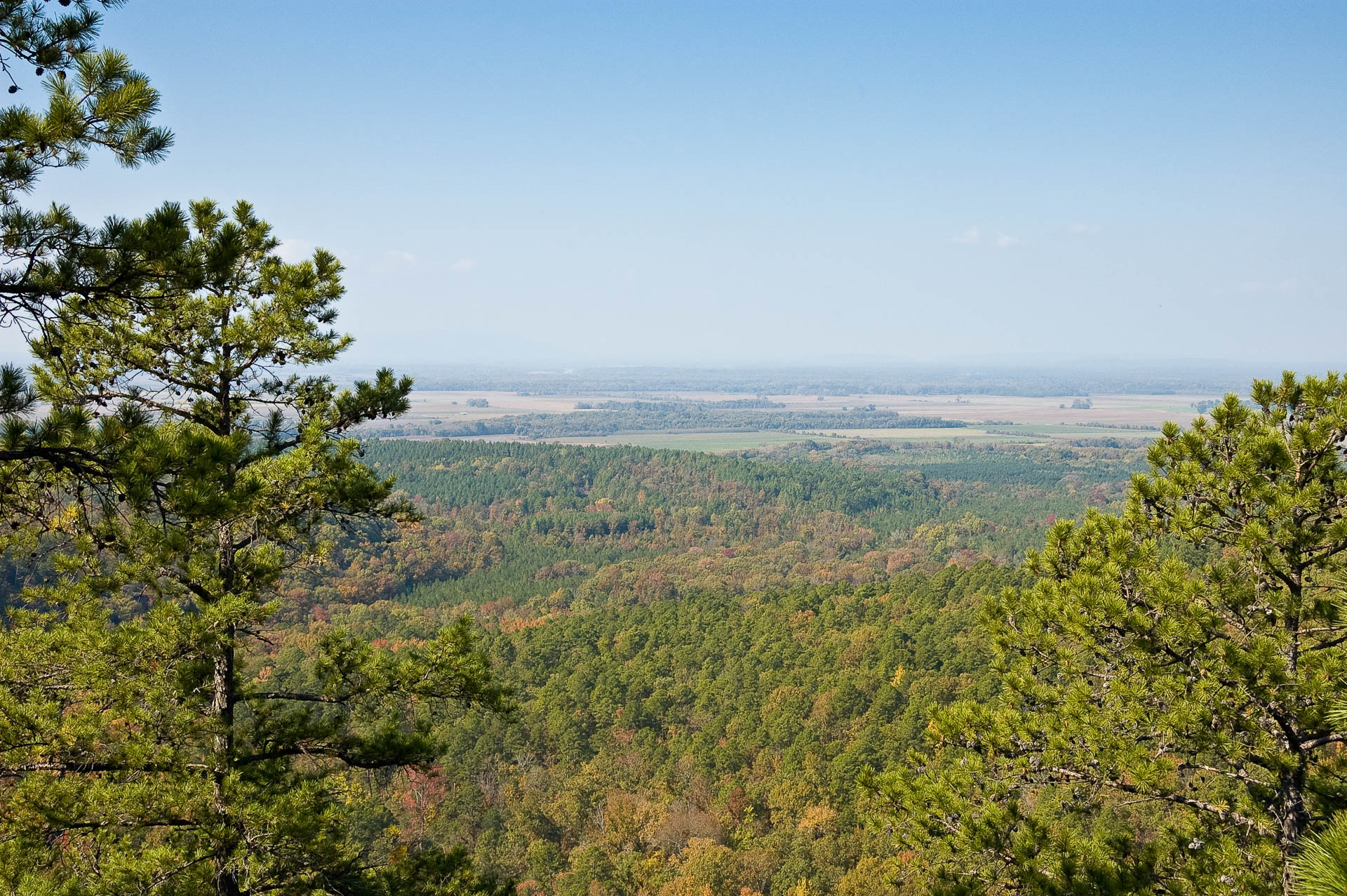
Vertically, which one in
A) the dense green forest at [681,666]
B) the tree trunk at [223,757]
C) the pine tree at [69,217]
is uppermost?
the pine tree at [69,217]

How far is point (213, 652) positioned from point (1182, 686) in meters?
8.14

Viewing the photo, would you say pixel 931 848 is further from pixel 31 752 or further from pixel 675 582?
pixel 675 582

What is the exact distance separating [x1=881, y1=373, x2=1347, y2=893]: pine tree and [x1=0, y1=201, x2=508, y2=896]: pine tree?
5112 mm

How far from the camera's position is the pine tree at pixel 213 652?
6395mm

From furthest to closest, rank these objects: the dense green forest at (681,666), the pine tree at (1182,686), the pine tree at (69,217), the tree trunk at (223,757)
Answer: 1. the dense green forest at (681,666)
2. the tree trunk at (223,757)
3. the pine tree at (1182,686)
4. the pine tree at (69,217)

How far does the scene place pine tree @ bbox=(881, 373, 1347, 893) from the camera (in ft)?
21.9

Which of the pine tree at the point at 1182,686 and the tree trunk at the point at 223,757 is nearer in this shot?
the pine tree at the point at 1182,686

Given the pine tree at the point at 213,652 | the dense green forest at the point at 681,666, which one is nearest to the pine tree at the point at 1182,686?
the dense green forest at the point at 681,666

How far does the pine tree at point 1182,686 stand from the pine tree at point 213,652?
201 inches

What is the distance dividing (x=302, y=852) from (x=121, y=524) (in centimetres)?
351

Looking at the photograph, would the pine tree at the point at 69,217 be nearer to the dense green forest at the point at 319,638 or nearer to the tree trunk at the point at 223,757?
the dense green forest at the point at 319,638

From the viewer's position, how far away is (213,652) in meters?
7.08

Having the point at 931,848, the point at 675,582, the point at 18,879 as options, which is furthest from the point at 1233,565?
the point at 675,582

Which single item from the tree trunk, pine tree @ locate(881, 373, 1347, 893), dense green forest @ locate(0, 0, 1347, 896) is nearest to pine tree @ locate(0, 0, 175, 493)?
dense green forest @ locate(0, 0, 1347, 896)
